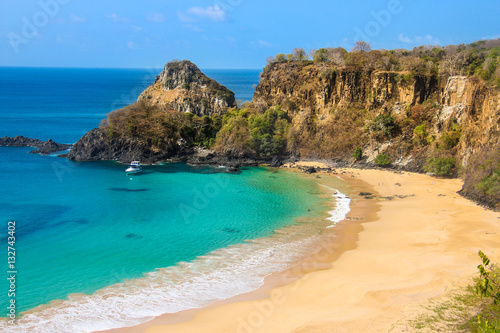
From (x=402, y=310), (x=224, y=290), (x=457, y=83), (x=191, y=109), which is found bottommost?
(x=224, y=290)

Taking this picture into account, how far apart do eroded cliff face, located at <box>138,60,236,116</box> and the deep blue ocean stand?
15.1 metres

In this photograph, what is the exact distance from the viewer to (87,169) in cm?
4222

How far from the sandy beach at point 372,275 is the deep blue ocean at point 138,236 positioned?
59.0 inches

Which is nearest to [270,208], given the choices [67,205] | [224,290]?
[224,290]

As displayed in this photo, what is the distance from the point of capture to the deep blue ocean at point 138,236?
16.7 metres

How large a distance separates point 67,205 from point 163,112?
74.4ft

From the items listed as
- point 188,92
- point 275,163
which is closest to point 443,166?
point 275,163

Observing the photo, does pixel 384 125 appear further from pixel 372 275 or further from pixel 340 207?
pixel 372 275

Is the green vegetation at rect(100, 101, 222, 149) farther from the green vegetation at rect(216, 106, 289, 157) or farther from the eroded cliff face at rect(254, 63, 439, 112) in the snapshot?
the eroded cliff face at rect(254, 63, 439, 112)

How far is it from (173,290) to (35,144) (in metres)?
47.3

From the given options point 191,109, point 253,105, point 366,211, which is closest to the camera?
point 366,211

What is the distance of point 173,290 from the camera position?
58.1ft

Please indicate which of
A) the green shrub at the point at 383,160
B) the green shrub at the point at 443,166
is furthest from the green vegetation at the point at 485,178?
the green shrub at the point at 383,160

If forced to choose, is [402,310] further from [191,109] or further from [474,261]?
[191,109]
